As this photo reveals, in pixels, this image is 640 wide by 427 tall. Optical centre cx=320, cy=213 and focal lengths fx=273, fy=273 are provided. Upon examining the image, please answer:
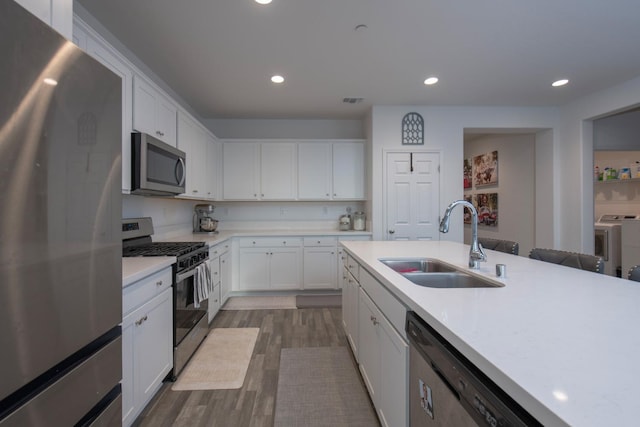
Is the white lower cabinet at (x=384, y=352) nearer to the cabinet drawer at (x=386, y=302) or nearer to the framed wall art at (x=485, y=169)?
A: the cabinet drawer at (x=386, y=302)

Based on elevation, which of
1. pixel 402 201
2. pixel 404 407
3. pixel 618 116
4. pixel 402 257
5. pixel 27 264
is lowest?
pixel 404 407

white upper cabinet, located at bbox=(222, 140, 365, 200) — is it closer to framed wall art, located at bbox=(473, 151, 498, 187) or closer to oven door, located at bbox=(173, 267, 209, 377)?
oven door, located at bbox=(173, 267, 209, 377)

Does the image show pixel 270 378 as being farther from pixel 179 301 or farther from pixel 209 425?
pixel 179 301

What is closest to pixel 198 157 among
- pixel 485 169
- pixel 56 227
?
pixel 56 227

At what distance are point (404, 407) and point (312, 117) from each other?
4.03 m

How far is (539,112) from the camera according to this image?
398cm

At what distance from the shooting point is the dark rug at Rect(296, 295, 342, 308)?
140 inches

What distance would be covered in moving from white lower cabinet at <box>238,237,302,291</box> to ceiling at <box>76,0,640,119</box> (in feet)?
6.37

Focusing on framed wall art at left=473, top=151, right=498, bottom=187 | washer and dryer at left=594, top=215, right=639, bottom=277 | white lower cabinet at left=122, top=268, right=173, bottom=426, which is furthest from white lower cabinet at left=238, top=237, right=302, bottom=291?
washer and dryer at left=594, top=215, right=639, bottom=277

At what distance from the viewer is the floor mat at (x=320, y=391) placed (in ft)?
5.37

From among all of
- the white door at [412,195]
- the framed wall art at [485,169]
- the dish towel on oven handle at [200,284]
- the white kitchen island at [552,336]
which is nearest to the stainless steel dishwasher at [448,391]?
the white kitchen island at [552,336]

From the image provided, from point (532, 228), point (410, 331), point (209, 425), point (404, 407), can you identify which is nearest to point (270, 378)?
point (209, 425)

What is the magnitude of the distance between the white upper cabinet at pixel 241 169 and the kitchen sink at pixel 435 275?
2816 mm

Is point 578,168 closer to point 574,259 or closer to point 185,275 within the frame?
point 574,259
